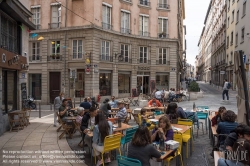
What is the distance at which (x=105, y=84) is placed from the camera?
2394 cm

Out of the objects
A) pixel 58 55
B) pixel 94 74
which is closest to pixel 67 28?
pixel 58 55

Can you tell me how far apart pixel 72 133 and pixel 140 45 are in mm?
19955

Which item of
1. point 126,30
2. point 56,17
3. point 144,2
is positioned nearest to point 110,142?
point 56,17

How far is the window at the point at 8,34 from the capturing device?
996 cm

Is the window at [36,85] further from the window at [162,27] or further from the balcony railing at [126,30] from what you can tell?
the window at [162,27]

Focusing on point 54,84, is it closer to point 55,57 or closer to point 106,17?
point 55,57

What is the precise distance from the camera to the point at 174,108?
7688mm

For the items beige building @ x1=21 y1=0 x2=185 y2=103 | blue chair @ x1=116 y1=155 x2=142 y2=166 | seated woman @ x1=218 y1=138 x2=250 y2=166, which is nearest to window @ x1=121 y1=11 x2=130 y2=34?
beige building @ x1=21 y1=0 x2=185 y2=103

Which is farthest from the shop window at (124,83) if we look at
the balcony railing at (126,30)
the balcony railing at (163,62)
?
the balcony railing at (126,30)

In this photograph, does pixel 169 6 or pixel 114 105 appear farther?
pixel 169 6

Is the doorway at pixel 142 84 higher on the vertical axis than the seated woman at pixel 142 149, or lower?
higher

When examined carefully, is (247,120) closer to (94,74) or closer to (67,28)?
(94,74)

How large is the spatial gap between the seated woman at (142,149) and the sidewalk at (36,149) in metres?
2.43

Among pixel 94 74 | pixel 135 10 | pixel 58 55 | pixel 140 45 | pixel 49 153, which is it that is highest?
pixel 135 10
